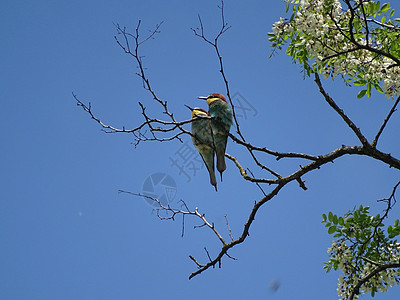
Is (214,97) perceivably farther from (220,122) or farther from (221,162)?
(221,162)

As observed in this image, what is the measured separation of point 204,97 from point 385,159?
241 cm

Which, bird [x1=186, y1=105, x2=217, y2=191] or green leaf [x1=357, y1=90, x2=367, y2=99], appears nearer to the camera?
green leaf [x1=357, y1=90, x2=367, y2=99]

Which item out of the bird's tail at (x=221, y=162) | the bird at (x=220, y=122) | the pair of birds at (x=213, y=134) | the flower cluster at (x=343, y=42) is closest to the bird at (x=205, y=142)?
the pair of birds at (x=213, y=134)

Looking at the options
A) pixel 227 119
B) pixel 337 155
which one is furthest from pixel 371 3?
pixel 227 119

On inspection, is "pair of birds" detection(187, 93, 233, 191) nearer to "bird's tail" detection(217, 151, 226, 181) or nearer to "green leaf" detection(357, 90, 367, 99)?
"bird's tail" detection(217, 151, 226, 181)

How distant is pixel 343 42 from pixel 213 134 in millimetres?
1615

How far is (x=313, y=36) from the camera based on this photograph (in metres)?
3.27

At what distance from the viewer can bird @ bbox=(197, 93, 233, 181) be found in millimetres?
4285

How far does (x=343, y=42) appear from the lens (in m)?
3.30

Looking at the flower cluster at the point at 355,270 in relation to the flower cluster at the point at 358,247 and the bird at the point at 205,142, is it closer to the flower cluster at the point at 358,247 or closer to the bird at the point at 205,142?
the flower cluster at the point at 358,247

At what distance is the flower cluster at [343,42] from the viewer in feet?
10.6

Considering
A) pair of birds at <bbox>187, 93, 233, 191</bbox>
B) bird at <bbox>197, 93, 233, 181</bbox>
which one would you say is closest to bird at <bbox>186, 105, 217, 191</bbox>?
pair of birds at <bbox>187, 93, 233, 191</bbox>

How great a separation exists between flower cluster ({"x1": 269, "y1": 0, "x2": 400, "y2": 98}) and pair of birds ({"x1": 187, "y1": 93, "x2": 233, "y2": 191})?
1.15m

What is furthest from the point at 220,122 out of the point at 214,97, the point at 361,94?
the point at 361,94
